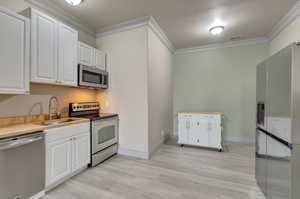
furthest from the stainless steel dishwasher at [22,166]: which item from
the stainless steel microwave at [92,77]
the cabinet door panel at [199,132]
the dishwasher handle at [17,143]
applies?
the cabinet door panel at [199,132]

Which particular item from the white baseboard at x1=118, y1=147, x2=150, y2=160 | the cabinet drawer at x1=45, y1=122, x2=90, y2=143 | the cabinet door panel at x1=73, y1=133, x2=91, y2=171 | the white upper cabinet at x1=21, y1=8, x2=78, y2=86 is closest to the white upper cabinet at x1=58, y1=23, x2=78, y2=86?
the white upper cabinet at x1=21, y1=8, x2=78, y2=86

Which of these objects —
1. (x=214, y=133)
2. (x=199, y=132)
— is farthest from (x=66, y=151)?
(x=214, y=133)

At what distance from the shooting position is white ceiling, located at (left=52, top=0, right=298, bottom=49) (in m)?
2.31

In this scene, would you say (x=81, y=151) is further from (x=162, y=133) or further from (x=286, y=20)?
(x=286, y=20)

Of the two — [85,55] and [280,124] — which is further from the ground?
[85,55]

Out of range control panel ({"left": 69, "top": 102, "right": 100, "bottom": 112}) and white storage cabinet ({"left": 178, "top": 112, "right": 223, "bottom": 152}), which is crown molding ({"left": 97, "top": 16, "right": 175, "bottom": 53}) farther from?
white storage cabinet ({"left": 178, "top": 112, "right": 223, "bottom": 152})

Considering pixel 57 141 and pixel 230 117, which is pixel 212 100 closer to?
pixel 230 117

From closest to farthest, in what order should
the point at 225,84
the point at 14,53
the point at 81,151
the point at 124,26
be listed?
the point at 14,53, the point at 81,151, the point at 124,26, the point at 225,84

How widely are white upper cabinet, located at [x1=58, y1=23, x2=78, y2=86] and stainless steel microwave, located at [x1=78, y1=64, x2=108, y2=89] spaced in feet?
0.34

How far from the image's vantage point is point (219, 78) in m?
4.07

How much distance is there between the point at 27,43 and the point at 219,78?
175 inches

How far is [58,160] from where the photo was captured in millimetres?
1870

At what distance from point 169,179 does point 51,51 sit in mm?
2749

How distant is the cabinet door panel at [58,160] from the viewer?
5.78 ft
